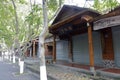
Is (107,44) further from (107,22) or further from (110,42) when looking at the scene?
(107,22)

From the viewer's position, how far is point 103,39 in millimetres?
14094

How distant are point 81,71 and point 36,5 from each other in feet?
18.8

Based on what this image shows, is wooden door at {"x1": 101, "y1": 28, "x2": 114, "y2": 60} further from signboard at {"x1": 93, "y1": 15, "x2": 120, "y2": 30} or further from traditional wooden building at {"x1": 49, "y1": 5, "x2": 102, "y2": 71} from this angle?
signboard at {"x1": 93, "y1": 15, "x2": 120, "y2": 30}

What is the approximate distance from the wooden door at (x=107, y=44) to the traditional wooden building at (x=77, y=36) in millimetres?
527


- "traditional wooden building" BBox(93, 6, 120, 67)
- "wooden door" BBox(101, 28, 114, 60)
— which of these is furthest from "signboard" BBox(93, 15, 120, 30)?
"wooden door" BBox(101, 28, 114, 60)

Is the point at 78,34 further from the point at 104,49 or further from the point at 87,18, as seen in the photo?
the point at 87,18

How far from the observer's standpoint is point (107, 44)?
544 inches

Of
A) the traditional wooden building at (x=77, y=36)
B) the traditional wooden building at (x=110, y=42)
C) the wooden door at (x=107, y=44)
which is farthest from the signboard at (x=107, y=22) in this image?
the wooden door at (x=107, y=44)

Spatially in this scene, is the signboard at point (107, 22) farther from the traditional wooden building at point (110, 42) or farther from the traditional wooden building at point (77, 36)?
the traditional wooden building at point (77, 36)

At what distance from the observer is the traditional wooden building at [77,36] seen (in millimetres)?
12195

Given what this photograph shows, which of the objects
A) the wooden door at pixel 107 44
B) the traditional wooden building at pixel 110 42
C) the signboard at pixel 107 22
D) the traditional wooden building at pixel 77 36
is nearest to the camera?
the signboard at pixel 107 22

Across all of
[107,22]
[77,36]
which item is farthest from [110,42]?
[77,36]

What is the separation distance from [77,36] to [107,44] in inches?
177

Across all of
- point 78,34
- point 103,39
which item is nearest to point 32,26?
point 78,34
